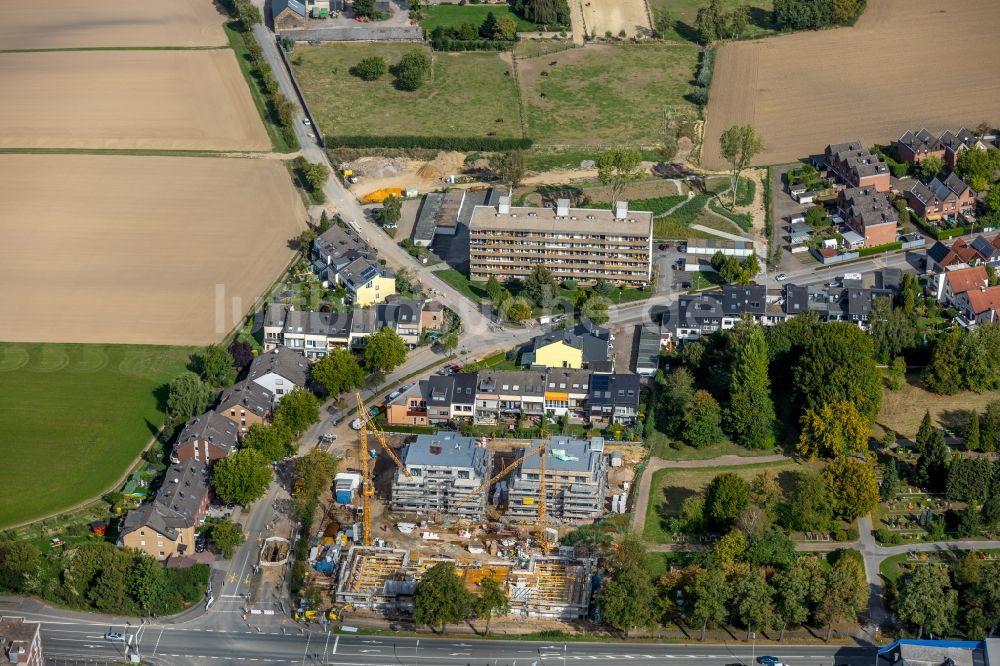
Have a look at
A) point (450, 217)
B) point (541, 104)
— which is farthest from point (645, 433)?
point (541, 104)

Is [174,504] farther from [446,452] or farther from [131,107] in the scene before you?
[131,107]

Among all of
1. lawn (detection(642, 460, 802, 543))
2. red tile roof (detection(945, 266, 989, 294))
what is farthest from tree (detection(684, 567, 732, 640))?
red tile roof (detection(945, 266, 989, 294))

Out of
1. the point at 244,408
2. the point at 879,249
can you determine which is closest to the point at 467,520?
the point at 244,408

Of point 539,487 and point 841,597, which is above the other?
point 539,487

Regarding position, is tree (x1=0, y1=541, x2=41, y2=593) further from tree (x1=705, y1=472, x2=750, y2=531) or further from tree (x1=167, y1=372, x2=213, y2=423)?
tree (x1=705, y1=472, x2=750, y2=531)

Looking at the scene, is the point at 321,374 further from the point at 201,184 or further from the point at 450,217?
the point at 201,184

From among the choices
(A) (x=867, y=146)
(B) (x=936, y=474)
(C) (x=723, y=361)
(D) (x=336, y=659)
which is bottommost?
(D) (x=336, y=659)

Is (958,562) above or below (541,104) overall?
below

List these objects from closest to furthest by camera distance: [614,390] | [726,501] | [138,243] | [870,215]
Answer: [726,501] → [614,390] → [870,215] → [138,243]
